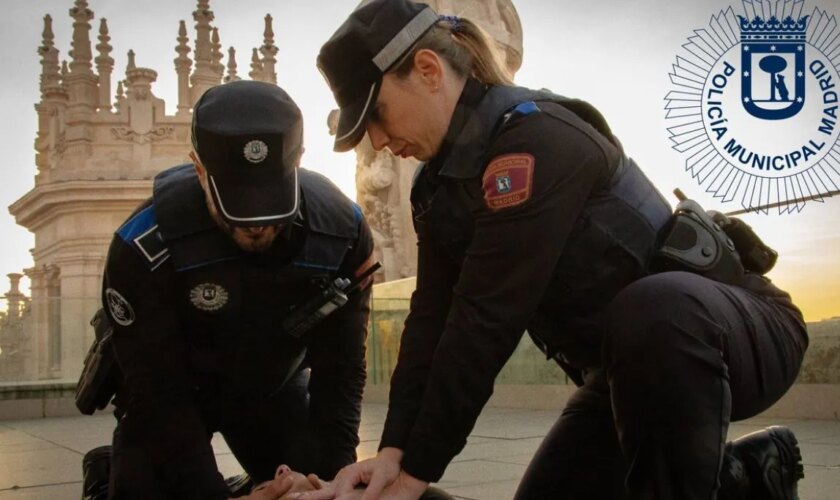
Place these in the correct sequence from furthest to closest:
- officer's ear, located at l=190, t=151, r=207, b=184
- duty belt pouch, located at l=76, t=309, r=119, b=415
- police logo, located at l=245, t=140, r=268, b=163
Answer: duty belt pouch, located at l=76, t=309, r=119, b=415, officer's ear, located at l=190, t=151, r=207, b=184, police logo, located at l=245, t=140, r=268, b=163

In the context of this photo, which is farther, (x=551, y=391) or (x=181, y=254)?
(x=551, y=391)

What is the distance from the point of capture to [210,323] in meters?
2.92

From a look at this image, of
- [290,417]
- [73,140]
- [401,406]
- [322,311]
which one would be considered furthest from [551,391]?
[73,140]

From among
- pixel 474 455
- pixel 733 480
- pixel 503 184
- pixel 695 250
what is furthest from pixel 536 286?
pixel 474 455

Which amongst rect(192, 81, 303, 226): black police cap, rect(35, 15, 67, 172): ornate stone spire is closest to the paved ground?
rect(192, 81, 303, 226): black police cap

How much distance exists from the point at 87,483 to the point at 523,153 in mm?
2144

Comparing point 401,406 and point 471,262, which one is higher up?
point 471,262

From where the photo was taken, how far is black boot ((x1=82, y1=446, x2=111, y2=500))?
3.23 m

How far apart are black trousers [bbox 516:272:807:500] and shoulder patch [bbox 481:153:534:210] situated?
316 mm

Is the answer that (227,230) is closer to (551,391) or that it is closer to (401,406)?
(401,406)

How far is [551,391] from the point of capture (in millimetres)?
7898

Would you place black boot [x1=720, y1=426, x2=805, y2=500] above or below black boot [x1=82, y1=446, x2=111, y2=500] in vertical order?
above

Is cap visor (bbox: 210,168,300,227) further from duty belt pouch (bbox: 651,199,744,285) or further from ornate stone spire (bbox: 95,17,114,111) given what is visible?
ornate stone spire (bbox: 95,17,114,111)

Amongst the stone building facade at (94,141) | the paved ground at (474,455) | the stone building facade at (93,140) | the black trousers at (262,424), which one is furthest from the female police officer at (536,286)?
the stone building facade at (94,141)
